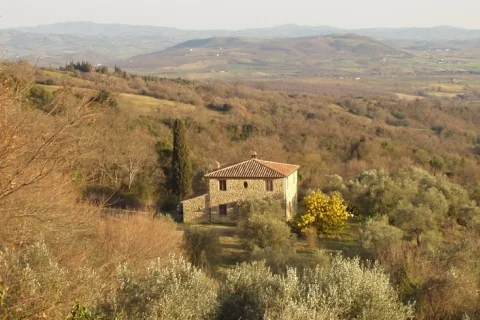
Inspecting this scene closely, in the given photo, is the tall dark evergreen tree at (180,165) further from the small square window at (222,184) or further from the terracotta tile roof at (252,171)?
the small square window at (222,184)

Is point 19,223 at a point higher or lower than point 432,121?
higher

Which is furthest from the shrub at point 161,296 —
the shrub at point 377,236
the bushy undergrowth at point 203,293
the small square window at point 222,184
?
the small square window at point 222,184

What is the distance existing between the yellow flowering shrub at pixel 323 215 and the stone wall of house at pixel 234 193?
9.74 feet

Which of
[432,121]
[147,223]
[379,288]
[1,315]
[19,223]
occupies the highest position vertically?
[19,223]

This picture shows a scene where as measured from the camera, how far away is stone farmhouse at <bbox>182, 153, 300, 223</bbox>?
28.2 meters

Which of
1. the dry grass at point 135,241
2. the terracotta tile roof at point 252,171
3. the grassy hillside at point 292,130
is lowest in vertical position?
the grassy hillside at point 292,130

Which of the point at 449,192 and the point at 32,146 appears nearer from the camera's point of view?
the point at 32,146

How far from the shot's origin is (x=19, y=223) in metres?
8.62

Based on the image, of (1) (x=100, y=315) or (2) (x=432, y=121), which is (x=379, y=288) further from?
(2) (x=432, y=121)

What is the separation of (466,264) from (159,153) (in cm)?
2408

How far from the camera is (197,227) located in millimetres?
24781

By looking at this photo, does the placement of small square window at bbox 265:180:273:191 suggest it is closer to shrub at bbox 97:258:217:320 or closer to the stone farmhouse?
the stone farmhouse

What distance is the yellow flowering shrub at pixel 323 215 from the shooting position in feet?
82.6

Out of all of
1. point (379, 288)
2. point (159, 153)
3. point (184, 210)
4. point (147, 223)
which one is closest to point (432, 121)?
point (159, 153)
